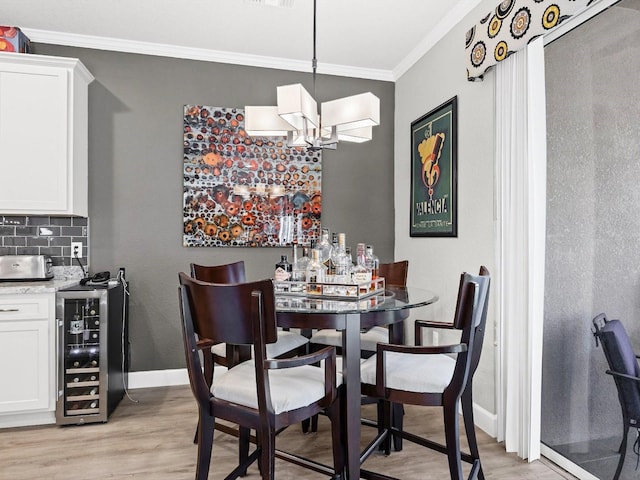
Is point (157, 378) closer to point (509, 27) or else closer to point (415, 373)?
point (415, 373)

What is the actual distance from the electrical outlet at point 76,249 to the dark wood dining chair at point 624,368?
3.33 meters

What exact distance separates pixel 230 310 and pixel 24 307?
6.16 ft

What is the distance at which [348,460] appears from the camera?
69.1 inches

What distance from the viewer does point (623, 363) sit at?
5.93 feet

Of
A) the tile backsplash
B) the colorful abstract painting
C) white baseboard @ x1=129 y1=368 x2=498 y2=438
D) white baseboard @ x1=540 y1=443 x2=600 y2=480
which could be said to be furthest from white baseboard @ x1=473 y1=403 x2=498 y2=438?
the tile backsplash

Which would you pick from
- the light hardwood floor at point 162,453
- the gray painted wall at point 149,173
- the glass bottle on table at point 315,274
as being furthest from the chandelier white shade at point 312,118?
the light hardwood floor at point 162,453

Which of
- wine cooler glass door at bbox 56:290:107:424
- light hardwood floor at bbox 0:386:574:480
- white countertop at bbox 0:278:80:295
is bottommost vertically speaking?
light hardwood floor at bbox 0:386:574:480

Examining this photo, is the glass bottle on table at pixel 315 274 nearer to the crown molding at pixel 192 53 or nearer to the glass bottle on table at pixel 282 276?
the glass bottle on table at pixel 282 276

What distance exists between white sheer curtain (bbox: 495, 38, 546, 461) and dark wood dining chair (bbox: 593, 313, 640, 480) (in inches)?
15.9

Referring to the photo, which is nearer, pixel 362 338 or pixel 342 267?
pixel 342 267

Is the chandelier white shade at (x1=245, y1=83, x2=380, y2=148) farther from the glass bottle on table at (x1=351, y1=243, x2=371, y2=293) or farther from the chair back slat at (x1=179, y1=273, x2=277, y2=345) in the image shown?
the chair back slat at (x1=179, y1=273, x2=277, y2=345)

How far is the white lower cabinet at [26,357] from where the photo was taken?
262 centimetres

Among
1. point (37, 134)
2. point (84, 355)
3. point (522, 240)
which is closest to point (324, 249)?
point (522, 240)

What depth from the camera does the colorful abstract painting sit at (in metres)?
3.47
